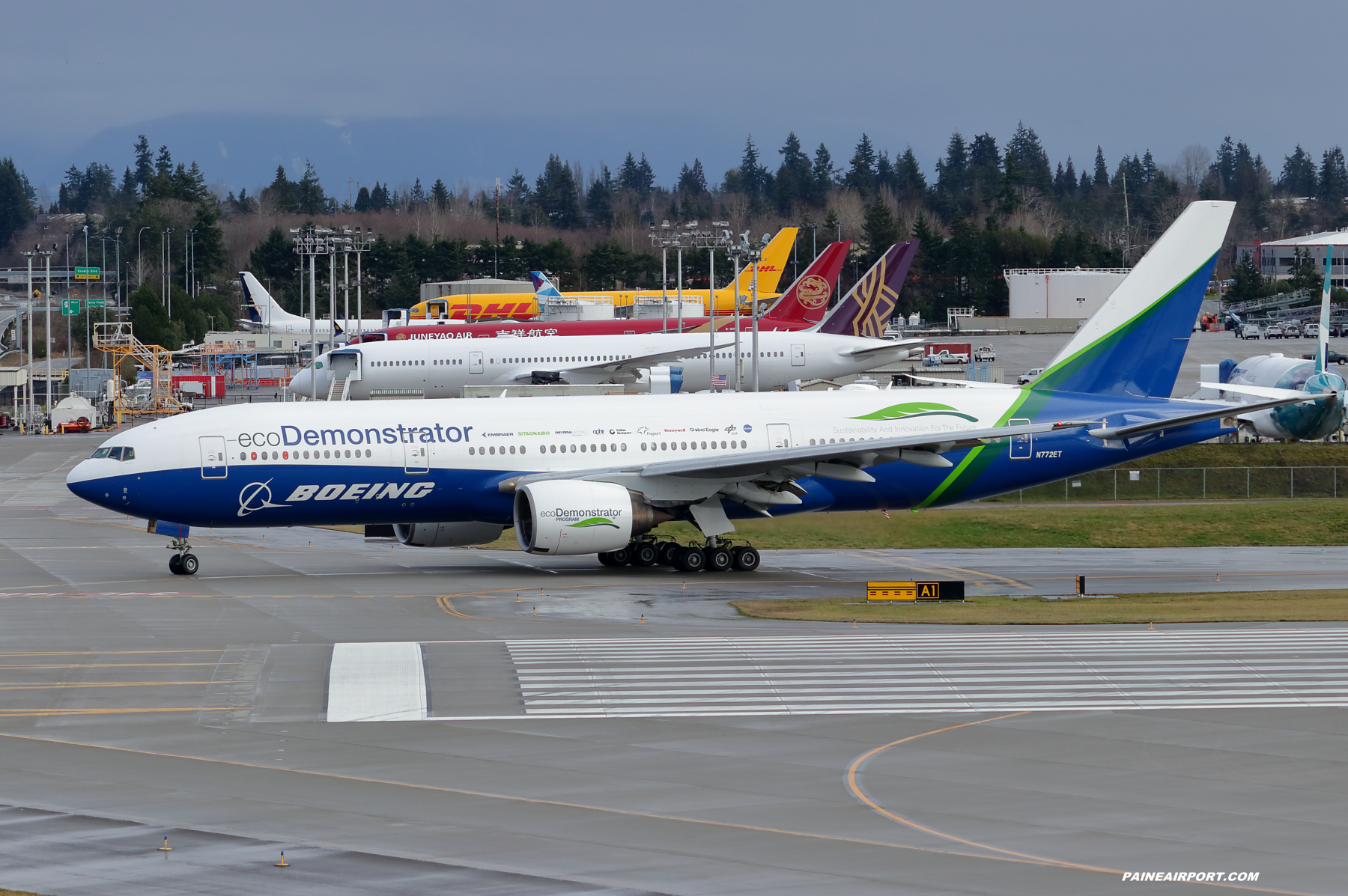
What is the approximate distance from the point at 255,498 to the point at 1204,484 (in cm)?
3937

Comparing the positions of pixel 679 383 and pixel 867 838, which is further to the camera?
pixel 679 383

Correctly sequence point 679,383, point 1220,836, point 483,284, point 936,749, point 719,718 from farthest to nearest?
point 483,284, point 679,383, point 719,718, point 936,749, point 1220,836

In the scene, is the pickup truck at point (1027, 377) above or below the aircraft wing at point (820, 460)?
above

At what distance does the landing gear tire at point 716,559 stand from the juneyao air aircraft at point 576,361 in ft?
121

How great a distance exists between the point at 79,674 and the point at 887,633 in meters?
15.4

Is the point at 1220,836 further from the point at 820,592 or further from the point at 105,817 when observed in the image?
the point at 820,592

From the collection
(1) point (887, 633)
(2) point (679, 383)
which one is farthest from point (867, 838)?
(2) point (679, 383)

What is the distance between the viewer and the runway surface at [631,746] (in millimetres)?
15734

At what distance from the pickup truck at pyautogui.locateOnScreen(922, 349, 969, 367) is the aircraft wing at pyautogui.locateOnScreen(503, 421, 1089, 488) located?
255ft

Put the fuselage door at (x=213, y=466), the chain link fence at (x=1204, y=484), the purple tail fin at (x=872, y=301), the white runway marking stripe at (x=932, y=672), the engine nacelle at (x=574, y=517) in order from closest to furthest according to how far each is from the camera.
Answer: the white runway marking stripe at (x=932, y=672)
the engine nacelle at (x=574, y=517)
the fuselage door at (x=213, y=466)
the chain link fence at (x=1204, y=484)
the purple tail fin at (x=872, y=301)

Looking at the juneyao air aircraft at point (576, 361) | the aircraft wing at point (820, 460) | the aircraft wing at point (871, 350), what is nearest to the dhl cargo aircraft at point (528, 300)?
the juneyao air aircraft at point (576, 361)

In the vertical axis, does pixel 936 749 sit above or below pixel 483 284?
below

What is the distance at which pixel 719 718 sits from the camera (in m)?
22.8

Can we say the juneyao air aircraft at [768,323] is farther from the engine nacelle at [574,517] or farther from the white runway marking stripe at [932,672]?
the white runway marking stripe at [932,672]
